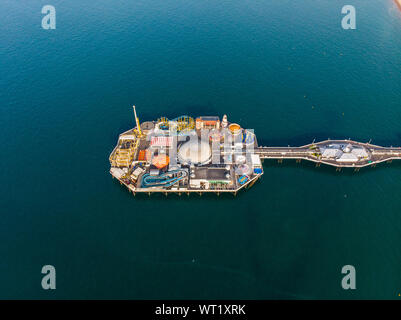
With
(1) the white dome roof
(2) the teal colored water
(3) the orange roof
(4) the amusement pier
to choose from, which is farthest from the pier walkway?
(3) the orange roof

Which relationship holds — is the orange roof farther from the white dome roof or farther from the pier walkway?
the pier walkway

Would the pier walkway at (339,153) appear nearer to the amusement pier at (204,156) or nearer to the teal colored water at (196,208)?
the amusement pier at (204,156)

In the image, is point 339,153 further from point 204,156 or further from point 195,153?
point 195,153

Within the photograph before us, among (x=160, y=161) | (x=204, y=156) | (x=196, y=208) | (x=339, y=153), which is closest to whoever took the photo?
(x=196, y=208)

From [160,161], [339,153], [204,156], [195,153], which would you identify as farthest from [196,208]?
[339,153]

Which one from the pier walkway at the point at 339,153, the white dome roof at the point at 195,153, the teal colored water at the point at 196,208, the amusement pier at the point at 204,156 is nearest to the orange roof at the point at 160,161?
the amusement pier at the point at 204,156

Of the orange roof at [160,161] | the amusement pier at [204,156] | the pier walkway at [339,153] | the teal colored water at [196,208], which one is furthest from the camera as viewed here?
the pier walkway at [339,153]

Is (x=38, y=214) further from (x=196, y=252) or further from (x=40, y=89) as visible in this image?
(x=40, y=89)
